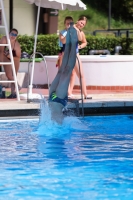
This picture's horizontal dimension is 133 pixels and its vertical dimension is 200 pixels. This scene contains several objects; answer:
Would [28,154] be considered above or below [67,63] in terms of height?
below

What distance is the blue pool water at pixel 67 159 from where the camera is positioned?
24.3 ft

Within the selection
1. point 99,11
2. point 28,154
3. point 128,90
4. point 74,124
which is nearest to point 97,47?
point 128,90

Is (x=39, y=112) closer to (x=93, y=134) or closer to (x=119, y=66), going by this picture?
(x=93, y=134)

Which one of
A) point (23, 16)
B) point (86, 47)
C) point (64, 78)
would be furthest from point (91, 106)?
point (23, 16)

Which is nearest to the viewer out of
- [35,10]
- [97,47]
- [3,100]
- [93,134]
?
[93,134]

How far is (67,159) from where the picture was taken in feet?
29.6

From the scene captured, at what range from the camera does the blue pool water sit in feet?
24.3

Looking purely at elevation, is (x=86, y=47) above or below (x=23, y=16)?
below

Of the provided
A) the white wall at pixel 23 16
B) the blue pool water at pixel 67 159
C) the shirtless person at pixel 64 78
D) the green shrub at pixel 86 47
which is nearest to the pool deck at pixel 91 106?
the blue pool water at pixel 67 159

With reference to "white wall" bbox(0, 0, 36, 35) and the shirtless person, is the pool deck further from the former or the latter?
"white wall" bbox(0, 0, 36, 35)

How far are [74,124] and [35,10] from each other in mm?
10871

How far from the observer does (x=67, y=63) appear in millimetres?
11062

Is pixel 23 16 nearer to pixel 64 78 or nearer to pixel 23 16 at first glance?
pixel 23 16

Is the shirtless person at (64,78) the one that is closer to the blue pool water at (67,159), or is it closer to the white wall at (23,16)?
the blue pool water at (67,159)
